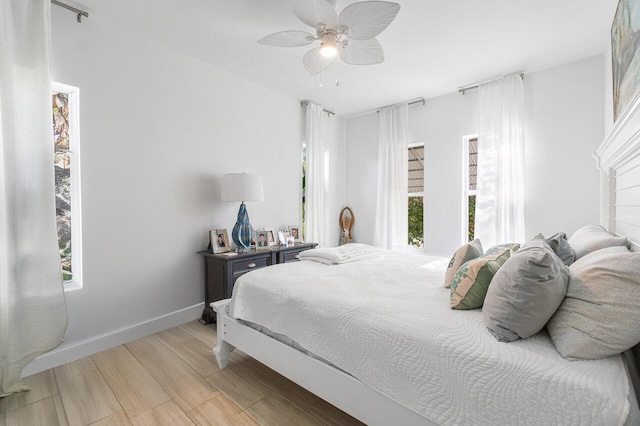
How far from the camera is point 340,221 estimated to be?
492 centimetres

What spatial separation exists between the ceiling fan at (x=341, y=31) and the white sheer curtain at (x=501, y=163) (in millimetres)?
1883

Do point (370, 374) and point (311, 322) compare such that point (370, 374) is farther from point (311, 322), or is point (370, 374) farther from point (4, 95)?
point (4, 95)

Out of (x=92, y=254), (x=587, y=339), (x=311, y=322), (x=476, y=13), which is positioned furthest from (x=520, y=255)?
(x=92, y=254)

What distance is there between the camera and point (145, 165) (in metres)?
2.66

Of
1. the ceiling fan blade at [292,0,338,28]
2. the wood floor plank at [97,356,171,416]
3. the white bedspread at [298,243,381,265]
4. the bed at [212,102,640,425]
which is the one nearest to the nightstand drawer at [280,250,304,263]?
Answer: the white bedspread at [298,243,381,265]

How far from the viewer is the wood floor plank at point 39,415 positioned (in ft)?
5.25

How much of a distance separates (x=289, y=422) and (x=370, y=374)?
64 centimetres

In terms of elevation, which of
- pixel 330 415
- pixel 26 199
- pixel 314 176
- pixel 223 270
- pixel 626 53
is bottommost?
pixel 330 415

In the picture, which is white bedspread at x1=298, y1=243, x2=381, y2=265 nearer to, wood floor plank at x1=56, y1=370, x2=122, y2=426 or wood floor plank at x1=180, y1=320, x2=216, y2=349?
wood floor plank at x1=180, y1=320, x2=216, y2=349

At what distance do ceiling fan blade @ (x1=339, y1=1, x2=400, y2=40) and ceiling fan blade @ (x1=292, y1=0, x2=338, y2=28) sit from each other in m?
0.07

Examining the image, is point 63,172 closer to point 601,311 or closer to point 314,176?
point 314,176

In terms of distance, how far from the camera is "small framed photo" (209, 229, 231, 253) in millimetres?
2994

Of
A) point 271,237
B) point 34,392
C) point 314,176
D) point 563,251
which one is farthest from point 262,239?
point 563,251

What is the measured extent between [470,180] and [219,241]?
3.17 meters
